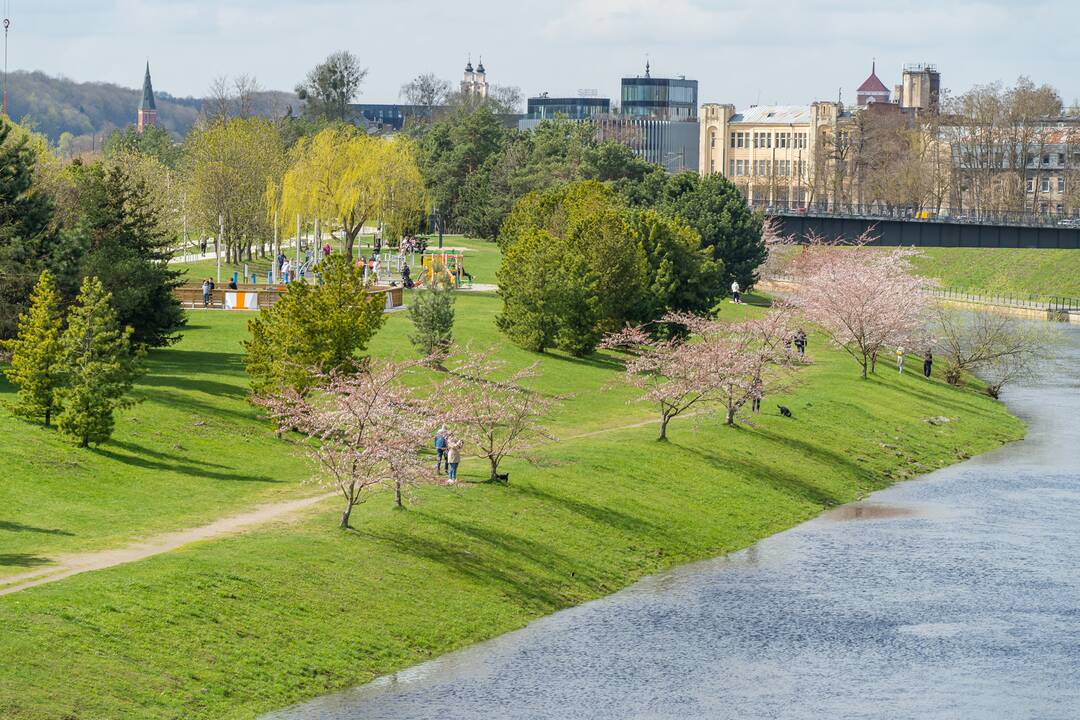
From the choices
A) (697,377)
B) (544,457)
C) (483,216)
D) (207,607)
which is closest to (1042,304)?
A: (483,216)

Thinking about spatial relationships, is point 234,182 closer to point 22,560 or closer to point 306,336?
point 306,336

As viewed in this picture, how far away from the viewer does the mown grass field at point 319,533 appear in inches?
1684

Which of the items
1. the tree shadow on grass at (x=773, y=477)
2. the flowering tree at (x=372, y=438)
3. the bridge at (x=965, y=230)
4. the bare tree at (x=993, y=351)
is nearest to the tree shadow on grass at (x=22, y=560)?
the flowering tree at (x=372, y=438)

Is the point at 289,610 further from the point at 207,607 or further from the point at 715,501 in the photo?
the point at 715,501

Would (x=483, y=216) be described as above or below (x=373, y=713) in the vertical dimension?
above

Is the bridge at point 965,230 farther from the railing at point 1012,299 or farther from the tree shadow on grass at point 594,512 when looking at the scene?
the tree shadow on grass at point 594,512

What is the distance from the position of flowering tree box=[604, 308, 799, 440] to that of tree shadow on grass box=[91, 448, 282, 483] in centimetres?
2173

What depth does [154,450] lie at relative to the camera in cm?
6231

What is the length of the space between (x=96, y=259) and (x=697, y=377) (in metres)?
28.0

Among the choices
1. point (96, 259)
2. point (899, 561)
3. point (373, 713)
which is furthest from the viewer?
point (96, 259)

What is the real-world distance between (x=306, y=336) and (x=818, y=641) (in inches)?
1104

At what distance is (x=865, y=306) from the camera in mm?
105625

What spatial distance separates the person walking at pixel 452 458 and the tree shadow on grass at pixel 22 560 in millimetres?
16862

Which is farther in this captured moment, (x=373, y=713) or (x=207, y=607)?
(x=207, y=607)
